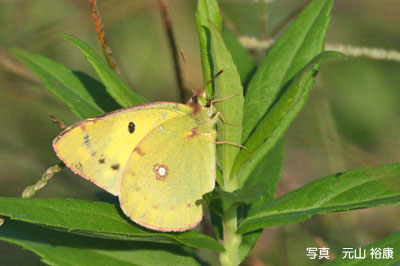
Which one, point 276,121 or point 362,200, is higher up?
point 276,121

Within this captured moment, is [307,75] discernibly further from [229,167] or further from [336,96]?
[336,96]

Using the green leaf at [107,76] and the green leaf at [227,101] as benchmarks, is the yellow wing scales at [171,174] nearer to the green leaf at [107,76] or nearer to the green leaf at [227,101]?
the green leaf at [227,101]

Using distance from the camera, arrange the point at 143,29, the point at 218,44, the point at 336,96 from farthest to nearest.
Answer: the point at 143,29
the point at 336,96
the point at 218,44

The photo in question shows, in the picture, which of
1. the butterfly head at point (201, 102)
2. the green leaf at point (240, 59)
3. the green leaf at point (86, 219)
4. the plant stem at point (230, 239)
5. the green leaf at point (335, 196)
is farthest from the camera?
the green leaf at point (240, 59)

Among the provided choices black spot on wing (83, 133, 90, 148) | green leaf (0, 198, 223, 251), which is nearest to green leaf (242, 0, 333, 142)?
green leaf (0, 198, 223, 251)

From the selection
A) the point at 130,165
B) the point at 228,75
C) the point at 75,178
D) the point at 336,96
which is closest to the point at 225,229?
the point at 130,165

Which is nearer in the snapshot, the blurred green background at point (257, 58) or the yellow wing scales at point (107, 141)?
the yellow wing scales at point (107, 141)

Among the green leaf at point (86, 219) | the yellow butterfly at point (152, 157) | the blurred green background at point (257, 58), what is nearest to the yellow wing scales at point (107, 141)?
the yellow butterfly at point (152, 157)

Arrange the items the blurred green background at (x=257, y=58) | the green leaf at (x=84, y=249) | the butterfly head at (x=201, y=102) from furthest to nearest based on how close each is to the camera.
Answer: the blurred green background at (x=257, y=58)
the butterfly head at (x=201, y=102)
the green leaf at (x=84, y=249)
